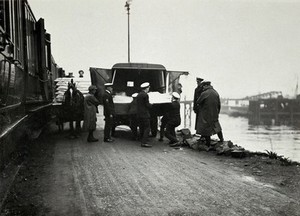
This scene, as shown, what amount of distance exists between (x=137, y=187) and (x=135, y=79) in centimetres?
747

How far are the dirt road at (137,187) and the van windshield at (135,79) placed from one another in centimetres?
443

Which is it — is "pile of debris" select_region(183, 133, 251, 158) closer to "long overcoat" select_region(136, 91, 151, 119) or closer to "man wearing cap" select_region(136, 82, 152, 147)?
"man wearing cap" select_region(136, 82, 152, 147)

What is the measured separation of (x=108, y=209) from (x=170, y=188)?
4.24 ft

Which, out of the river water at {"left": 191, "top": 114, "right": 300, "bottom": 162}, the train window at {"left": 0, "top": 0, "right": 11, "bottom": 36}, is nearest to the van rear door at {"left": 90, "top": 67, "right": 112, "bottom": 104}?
the train window at {"left": 0, "top": 0, "right": 11, "bottom": 36}

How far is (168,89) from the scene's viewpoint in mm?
12023

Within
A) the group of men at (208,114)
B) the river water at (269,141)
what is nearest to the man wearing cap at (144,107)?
the group of men at (208,114)

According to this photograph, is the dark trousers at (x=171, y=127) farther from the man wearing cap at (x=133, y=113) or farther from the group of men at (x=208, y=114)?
the man wearing cap at (x=133, y=113)

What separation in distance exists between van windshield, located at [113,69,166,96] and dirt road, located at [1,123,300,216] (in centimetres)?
443

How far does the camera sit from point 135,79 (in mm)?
12086

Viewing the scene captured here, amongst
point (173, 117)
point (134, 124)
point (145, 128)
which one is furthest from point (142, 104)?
point (134, 124)

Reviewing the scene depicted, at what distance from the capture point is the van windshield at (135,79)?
11797mm

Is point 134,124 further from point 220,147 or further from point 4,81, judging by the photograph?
point 4,81

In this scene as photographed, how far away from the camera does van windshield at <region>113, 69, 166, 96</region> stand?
38.7ft

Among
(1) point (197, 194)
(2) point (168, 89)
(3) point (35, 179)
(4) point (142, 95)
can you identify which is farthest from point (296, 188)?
(2) point (168, 89)
